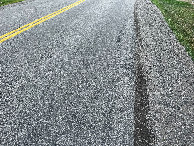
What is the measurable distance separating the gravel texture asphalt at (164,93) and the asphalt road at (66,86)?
0.69ft

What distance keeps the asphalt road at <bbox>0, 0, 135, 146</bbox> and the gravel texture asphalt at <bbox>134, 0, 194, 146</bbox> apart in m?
0.21

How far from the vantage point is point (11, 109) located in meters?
2.71

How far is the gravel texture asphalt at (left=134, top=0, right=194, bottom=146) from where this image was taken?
8.30ft

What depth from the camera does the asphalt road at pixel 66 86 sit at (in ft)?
8.00

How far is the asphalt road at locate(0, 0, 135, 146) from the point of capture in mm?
2439

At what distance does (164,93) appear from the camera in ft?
10.9

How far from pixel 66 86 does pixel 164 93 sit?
1796mm

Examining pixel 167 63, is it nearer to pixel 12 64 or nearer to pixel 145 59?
pixel 145 59

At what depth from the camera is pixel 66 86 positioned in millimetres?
3342

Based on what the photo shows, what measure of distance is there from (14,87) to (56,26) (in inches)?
137

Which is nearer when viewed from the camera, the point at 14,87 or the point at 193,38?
the point at 14,87

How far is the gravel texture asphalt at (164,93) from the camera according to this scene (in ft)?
8.30

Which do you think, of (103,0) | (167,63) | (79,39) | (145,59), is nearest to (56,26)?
(79,39)

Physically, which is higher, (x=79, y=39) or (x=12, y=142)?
(x=79, y=39)
